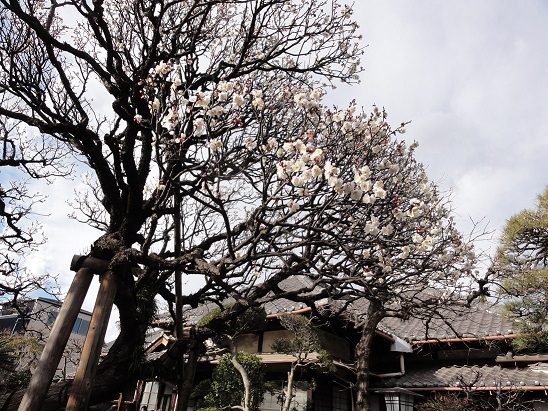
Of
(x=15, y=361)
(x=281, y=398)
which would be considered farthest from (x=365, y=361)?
(x=15, y=361)

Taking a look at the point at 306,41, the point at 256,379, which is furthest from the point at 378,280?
the point at 256,379

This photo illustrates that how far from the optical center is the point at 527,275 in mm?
7602

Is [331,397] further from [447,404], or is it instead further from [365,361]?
[447,404]

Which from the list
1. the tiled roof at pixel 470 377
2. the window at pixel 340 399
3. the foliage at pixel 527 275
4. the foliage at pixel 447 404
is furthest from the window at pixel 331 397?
the foliage at pixel 527 275

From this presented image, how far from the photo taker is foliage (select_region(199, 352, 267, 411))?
29.0 feet

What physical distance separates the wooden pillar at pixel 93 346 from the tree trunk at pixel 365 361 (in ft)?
17.7

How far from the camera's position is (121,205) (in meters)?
5.64

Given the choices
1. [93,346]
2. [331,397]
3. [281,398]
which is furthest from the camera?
[331,397]

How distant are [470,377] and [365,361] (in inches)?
107

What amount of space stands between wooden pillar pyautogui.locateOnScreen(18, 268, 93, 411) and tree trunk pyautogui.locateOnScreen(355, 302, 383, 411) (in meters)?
5.67

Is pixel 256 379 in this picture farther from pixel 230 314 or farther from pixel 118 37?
pixel 118 37

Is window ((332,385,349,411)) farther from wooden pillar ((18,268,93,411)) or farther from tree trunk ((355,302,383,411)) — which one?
wooden pillar ((18,268,93,411))

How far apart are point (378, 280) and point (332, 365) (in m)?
4.23

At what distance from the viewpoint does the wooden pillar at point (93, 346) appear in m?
4.25
